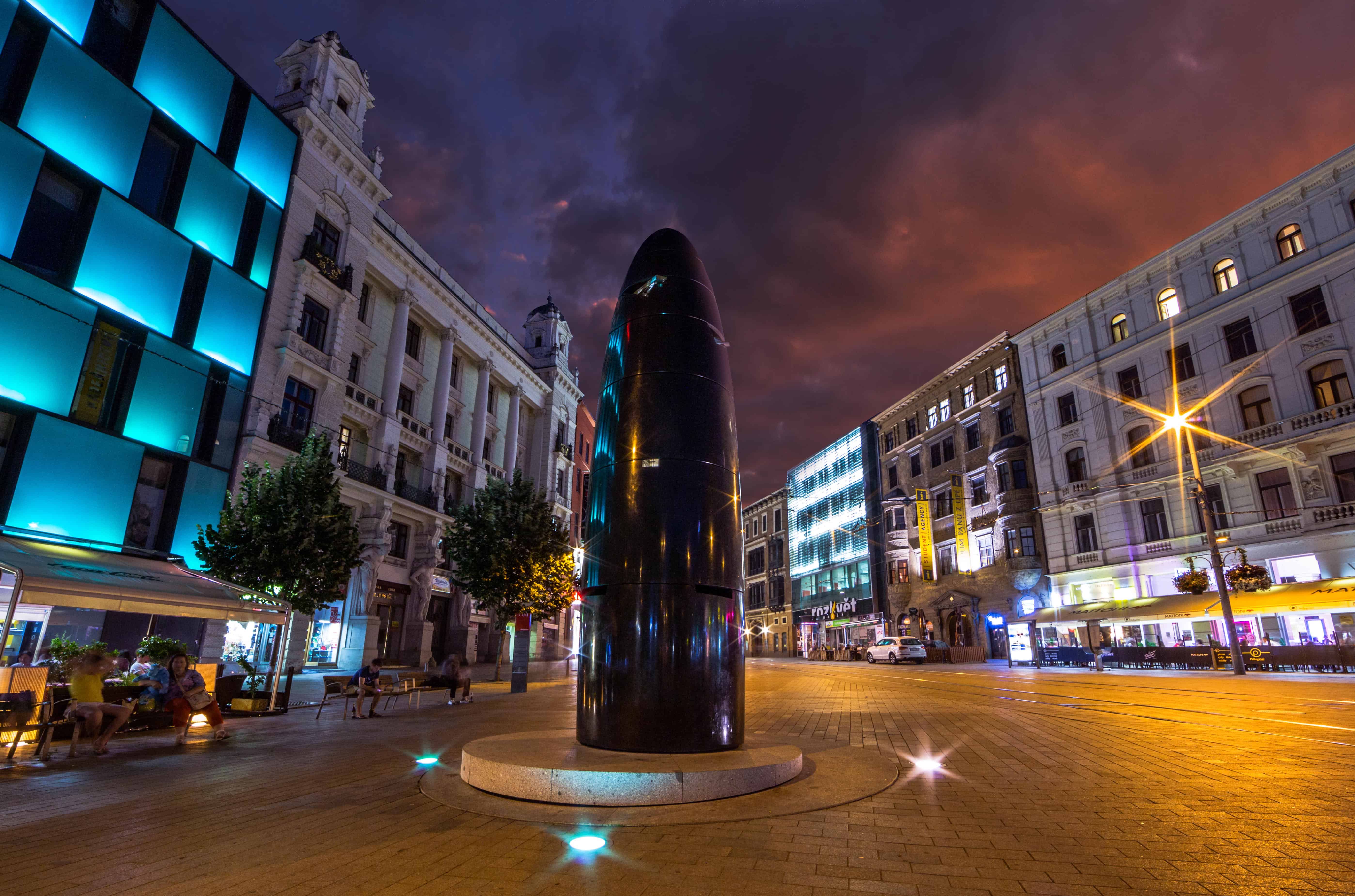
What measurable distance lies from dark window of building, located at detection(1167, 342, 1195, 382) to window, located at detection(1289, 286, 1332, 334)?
13.1 feet

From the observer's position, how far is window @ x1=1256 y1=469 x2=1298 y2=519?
1009 inches

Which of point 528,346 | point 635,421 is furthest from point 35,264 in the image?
point 528,346

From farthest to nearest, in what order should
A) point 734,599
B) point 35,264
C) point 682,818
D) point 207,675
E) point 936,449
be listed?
point 936,449, point 35,264, point 207,675, point 734,599, point 682,818

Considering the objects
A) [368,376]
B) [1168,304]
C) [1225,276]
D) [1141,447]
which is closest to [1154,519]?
[1141,447]

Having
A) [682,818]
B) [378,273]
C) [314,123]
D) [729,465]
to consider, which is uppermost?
[314,123]

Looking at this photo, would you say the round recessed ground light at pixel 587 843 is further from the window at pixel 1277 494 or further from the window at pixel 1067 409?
the window at pixel 1067 409

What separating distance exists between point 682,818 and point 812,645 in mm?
62089

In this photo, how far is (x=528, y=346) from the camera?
50125mm

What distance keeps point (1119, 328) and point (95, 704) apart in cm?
4107

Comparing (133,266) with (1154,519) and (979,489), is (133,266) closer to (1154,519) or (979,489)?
(1154,519)

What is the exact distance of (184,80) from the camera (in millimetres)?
22250

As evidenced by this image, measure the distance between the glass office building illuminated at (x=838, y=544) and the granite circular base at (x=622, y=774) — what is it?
48310 millimetres

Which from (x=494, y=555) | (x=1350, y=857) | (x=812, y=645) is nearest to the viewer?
(x=1350, y=857)

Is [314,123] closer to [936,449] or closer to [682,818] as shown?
[682,818]
